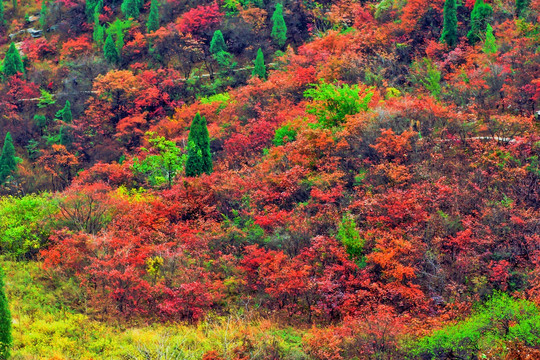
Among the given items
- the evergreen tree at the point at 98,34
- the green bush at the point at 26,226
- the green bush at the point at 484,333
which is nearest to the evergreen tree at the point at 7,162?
the evergreen tree at the point at 98,34

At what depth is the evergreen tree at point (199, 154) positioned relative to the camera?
89.6 ft

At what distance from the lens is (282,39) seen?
48594 mm

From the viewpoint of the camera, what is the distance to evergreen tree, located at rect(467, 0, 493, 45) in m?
31.8

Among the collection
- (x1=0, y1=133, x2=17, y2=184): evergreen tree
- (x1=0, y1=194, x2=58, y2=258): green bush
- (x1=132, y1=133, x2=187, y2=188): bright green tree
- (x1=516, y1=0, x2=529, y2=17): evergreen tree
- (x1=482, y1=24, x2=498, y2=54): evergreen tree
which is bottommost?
(x1=0, y1=133, x2=17, y2=184): evergreen tree

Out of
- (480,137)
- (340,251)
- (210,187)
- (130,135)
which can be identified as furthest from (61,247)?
(130,135)

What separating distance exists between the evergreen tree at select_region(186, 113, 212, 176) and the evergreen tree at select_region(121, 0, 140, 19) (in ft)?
113

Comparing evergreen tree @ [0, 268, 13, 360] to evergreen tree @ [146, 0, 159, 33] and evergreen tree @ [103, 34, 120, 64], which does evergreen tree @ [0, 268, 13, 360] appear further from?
evergreen tree @ [146, 0, 159, 33]

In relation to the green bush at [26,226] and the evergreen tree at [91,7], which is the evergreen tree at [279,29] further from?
the green bush at [26,226]

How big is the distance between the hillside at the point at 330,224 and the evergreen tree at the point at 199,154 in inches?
4.7

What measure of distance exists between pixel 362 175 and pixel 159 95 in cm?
2935

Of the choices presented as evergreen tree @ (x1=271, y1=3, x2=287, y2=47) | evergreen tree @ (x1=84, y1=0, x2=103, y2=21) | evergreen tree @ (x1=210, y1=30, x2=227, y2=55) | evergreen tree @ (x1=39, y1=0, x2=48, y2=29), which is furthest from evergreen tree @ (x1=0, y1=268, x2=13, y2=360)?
evergreen tree @ (x1=39, y1=0, x2=48, y2=29)

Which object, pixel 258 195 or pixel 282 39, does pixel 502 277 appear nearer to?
pixel 258 195

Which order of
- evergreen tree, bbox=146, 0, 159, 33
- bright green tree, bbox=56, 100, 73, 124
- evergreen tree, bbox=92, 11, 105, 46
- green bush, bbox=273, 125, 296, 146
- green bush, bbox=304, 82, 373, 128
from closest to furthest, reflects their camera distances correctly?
green bush, bbox=304, 82, 373, 128, green bush, bbox=273, 125, 296, 146, bright green tree, bbox=56, 100, 73, 124, evergreen tree, bbox=146, 0, 159, 33, evergreen tree, bbox=92, 11, 105, 46

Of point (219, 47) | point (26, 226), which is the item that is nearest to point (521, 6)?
point (219, 47)
